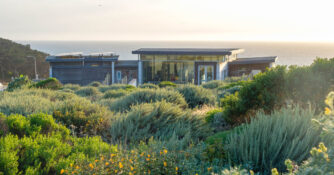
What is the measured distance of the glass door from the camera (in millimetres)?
33031

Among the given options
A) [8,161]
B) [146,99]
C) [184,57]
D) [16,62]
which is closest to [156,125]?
[146,99]

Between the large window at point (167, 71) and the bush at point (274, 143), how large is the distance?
1124 inches

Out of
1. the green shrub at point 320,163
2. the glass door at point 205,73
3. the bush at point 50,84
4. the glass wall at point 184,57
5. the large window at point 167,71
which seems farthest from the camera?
the large window at point 167,71

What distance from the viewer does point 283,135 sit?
5.10 m

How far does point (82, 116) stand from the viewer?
7.35 m

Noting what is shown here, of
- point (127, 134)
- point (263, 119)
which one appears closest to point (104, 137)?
point (127, 134)

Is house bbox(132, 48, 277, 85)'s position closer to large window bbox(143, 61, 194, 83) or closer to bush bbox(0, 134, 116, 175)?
large window bbox(143, 61, 194, 83)

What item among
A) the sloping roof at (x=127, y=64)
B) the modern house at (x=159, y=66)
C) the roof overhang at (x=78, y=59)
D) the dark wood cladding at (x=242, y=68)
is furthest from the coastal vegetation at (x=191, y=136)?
the dark wood cladding at (x=242, y=68)

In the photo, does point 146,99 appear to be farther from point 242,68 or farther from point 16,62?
point 16,62

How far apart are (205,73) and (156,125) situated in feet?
87.6

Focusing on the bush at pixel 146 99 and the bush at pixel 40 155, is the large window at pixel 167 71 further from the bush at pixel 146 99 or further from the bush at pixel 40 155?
the bush at pixel 40 155

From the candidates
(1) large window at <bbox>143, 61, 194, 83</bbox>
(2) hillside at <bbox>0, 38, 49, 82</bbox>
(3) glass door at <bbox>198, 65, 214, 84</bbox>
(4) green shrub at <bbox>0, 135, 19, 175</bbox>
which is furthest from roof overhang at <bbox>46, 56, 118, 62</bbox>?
(4) green shrub at <bbox>0, 135, 19, 175</bbox>

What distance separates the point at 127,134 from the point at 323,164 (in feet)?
15.0

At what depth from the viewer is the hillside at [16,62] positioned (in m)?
64.0
